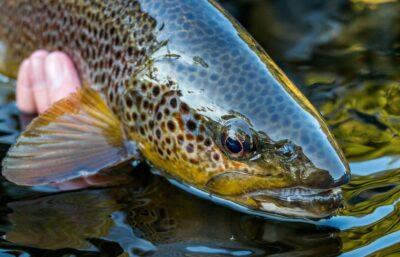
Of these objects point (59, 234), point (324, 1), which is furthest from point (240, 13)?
point (59, 234)

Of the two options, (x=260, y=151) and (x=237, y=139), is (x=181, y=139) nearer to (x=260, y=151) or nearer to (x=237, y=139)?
(x=237, y=139)

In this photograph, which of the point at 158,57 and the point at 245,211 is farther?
the point at 158,57

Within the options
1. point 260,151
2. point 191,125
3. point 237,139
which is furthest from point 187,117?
point 260,151

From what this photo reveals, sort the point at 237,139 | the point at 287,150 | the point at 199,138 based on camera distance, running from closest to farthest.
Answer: the point at 287,150
the point at 237,139
the point at 199,138

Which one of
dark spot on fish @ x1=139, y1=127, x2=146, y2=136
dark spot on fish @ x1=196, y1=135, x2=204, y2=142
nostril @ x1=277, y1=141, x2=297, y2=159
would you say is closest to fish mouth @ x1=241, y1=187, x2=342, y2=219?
nostril @ x1=277, y1=141, x2=297, y2=159

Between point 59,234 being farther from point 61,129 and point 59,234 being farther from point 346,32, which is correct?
point 346,32

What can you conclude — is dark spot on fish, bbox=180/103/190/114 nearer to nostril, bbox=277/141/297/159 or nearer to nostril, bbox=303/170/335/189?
nostril, bbox=277/141/297/159

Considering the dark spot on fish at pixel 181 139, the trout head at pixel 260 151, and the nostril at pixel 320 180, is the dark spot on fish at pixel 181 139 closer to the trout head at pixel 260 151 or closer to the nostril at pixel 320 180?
the trout head at pixel 260 151
